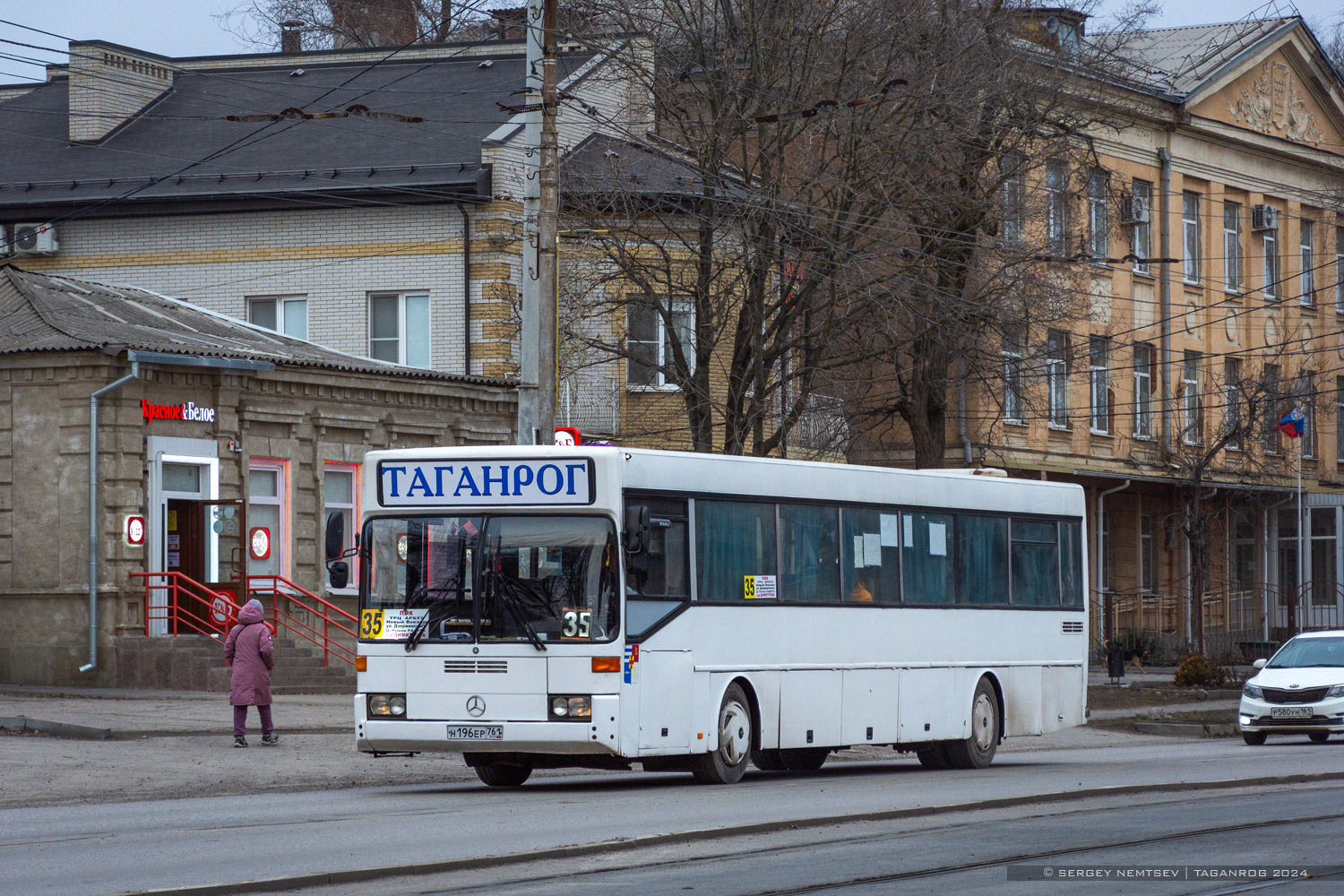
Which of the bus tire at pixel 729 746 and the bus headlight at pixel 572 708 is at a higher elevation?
the bus headlight at pixel 572 708

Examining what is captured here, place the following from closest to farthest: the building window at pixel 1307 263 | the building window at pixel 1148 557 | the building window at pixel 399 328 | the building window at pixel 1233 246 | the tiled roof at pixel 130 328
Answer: the tiled roof at pixel 130 328
the building window at pixel 399 328
the building window at pixel 1148 557
the building window at pixel 1233 246
the building window at pixel 1307 263

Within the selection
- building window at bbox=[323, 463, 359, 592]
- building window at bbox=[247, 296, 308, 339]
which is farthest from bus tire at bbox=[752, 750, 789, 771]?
building window at bbox=[247, 296, 308, 339]

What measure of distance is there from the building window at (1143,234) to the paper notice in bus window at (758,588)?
31.8m

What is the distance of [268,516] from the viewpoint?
31.3 metres

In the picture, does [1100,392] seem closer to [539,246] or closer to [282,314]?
[282,314]

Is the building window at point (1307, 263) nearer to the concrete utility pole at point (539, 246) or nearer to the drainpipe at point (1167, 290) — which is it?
the drainpipe at point (1167, 290)

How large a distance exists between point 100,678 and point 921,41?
1496cm

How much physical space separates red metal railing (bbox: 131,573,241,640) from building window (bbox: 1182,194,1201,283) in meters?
29.5

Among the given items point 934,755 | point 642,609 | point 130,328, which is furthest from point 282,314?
point 642,609

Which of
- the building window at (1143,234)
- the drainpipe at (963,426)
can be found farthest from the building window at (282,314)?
the building window at (1143,234)

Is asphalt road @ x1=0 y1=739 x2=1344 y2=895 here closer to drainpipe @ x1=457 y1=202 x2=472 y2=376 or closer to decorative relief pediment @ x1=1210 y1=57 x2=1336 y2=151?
drainpipe @ x1=457 y1=202 x2=472 y2=376

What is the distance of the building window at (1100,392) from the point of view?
4697cm

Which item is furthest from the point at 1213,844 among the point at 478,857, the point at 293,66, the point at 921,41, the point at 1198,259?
the point at 1198,259

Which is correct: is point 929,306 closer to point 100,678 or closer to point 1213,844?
point 100,678
